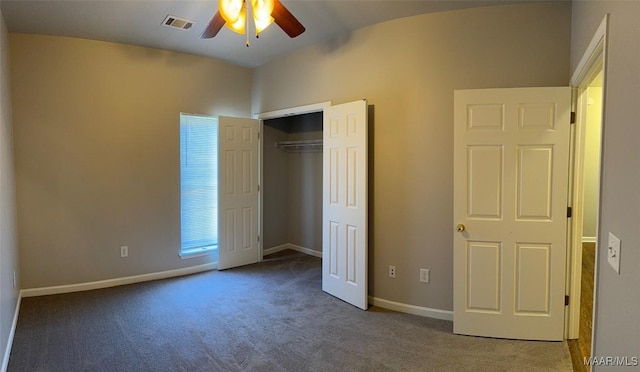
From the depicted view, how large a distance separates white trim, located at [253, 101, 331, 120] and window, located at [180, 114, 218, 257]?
66 cm

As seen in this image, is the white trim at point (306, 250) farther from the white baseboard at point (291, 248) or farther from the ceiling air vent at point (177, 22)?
the ceiling air vent at point (177, 22)

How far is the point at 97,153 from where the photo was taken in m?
4.03

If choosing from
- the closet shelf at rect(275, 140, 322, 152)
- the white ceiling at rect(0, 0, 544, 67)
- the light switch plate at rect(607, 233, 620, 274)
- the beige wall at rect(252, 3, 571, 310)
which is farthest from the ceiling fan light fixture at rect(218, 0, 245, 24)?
the closet shelf at rect(275, 140, 322, 152)

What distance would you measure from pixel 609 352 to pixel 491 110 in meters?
1.87

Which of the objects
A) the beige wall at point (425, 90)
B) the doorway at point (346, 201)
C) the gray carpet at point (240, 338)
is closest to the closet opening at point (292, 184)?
the doorway at point (346, 201)

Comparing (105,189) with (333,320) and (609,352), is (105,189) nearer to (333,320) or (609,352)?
(333,320)

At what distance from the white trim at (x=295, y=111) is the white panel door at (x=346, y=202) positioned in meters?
0.21

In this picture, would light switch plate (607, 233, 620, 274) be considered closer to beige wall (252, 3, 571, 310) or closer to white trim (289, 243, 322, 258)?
beige wall (252, 3, 571, 310)

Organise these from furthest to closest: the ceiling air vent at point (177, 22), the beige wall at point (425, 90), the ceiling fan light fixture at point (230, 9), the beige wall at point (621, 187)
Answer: the ceiling air vent at point (177, 22) → the beige wall at point (425, 90) → the ceiling fan light fixture at point (230, 9) → the beige wall at point (621, 187)

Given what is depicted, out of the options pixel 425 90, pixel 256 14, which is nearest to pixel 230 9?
pixel 256 14

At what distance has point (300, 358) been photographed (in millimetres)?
2611

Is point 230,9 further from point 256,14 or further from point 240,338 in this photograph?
point 240,338

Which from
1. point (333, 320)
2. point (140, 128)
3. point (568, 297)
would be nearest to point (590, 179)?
point (568, 297)

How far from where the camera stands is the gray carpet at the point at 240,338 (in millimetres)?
2543
